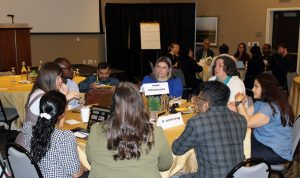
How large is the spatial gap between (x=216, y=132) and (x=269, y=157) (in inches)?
37.6

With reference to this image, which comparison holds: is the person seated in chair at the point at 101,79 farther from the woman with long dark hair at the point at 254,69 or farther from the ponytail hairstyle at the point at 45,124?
Answer: the woman with long dark hair at the point at 254,69

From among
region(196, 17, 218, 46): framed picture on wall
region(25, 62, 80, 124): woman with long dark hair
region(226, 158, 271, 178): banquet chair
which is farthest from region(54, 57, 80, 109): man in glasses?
region(196, 17, 218, 46): framed picture on wall

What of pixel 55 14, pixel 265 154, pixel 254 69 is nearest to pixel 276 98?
pixel 265 154

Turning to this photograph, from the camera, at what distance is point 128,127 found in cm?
201

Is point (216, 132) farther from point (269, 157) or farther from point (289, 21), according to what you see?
point (289, 21)

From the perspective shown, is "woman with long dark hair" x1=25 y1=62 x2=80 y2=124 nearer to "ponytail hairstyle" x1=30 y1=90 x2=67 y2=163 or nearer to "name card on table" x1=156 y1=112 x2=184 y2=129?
"ponytail hairstyle" x1=30 y1=90 x2=67 y2=163

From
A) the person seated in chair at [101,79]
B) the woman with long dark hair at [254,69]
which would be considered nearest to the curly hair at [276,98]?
the person seated in chair at [101,79]

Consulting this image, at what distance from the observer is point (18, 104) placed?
4719 millimetres

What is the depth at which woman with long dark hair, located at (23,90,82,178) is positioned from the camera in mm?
2230

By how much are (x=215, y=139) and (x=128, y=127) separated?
537 millimetres

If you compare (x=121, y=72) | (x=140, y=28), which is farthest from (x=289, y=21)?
(x=121, y=72)

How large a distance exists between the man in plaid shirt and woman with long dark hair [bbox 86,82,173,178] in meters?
0.22

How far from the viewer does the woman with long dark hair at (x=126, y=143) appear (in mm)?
1984

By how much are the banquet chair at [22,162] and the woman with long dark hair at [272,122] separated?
161cm
